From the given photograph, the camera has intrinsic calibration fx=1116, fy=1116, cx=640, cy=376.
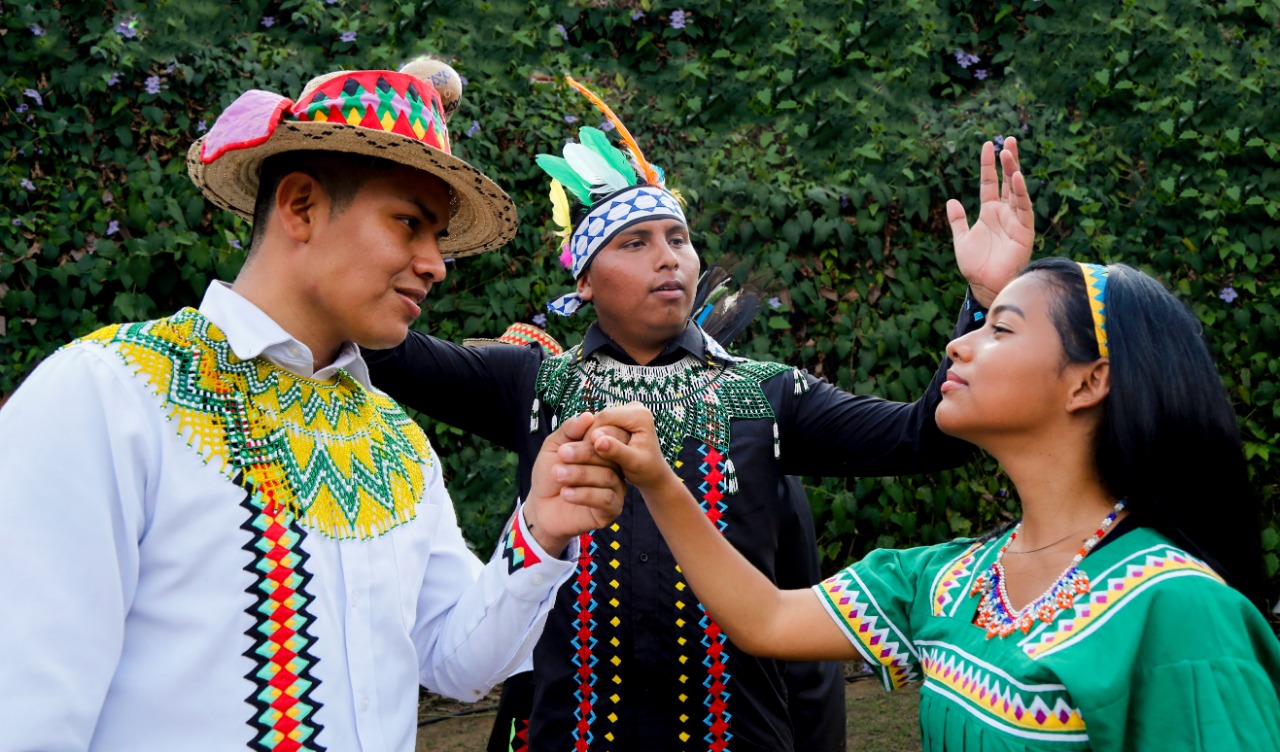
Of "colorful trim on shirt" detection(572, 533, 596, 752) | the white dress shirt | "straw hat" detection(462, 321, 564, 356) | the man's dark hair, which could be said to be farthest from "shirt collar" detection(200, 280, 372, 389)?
"straw hat" detection(462, 321, 564, 356)

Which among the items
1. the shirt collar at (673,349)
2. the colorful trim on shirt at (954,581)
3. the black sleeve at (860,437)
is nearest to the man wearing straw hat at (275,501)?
the colorful trim on shirt at (954,581)

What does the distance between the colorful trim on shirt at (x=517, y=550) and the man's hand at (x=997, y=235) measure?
3.99ft

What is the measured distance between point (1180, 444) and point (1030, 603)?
38 centimetres

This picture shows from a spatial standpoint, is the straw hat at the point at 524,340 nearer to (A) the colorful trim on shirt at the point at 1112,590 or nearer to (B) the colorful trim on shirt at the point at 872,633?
(B) the colorful trim on shirt at the point at 872,633

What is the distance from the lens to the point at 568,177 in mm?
3494

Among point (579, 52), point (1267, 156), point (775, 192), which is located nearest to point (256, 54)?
point (579, 52)

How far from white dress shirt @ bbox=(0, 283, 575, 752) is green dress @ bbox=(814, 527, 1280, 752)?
998mm

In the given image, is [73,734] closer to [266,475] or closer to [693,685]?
[266,475]

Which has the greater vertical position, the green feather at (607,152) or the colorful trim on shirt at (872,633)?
the green feather at (607,152)

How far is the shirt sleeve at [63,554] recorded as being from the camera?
5.08 feet

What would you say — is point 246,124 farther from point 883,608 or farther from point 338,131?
point 883,608

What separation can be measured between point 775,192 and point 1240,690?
461 centimetres

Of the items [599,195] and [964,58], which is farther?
[964,58]

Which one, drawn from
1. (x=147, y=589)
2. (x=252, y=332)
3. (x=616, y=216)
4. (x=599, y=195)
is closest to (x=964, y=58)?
(x=599, y=195)
